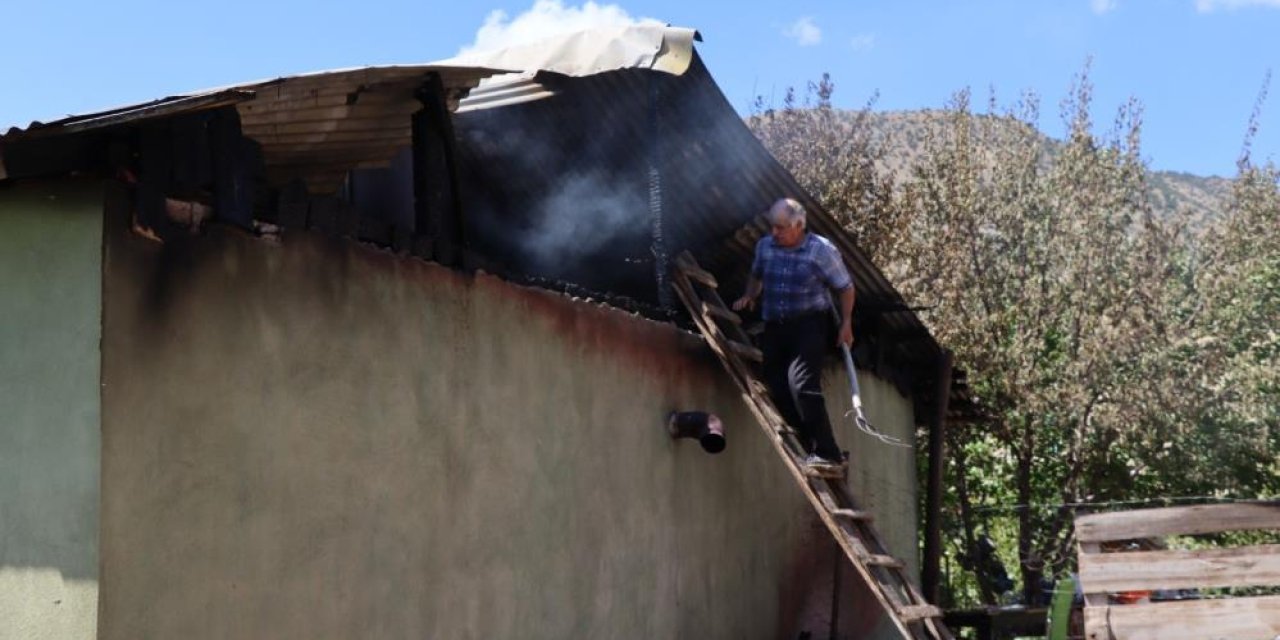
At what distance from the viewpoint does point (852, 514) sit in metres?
7.44

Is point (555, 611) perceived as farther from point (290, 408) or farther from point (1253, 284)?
point (1253, 284)

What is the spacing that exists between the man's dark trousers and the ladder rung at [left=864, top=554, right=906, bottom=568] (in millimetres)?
766

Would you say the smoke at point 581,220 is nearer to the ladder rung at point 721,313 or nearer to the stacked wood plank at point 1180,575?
the ladder rung at point 721,313

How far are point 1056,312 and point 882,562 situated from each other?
11282 mm

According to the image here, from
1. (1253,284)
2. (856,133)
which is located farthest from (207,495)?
(1253,284)

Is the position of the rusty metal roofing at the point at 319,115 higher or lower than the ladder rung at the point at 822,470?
higher

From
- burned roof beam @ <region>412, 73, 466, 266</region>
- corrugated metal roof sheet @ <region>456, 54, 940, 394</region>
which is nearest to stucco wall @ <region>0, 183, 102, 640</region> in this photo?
burned roof beam @ <region>412, 73, 466, 266</region>

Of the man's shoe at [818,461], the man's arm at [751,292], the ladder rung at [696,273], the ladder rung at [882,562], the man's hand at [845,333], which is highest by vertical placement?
the ladder rung at [696,273]

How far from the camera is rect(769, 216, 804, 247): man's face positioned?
26.6 ft

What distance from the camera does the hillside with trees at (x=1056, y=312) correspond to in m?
17.1

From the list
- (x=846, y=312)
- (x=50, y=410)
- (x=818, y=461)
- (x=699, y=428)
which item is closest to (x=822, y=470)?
(x=818, y=461)

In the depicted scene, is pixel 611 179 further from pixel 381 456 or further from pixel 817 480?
pixel 381 456

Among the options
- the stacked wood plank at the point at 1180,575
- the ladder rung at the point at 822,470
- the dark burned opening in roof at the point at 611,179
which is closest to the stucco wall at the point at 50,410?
the dark burned opening in roof at the point at 611,179

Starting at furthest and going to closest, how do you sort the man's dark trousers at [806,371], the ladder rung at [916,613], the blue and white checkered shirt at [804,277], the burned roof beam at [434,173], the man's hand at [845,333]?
the man's hand at [845,333] < the blue and white checkered shirt at [804,277] < the man's dark trousers at [806,371] < the ladder rung at [916,613] < the burned roof beam at [434,173]
